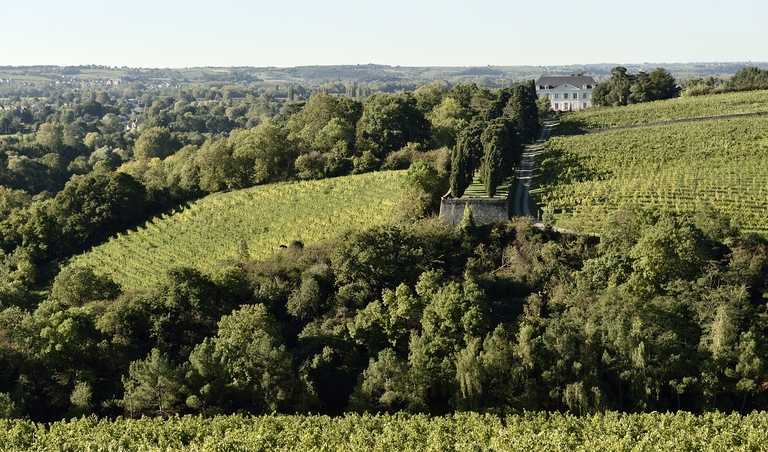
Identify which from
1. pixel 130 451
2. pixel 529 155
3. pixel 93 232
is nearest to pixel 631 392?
pixel 130 451

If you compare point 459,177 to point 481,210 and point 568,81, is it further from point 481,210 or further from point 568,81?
point 568,81

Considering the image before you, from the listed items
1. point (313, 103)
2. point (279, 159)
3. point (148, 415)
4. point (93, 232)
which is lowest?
point (148, 415)

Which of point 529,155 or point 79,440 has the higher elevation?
point 529,155

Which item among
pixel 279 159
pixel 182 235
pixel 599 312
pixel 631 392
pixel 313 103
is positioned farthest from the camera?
pixel 313 103

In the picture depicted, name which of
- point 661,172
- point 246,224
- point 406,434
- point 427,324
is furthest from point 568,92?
point 406,434

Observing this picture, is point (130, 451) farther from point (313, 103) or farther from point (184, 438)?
point (313, 103)

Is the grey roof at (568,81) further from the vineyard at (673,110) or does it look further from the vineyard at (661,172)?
the vineyard at (661,172)

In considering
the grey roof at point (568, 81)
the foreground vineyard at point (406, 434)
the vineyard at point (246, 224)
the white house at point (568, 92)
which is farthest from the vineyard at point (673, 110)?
the foreground vineyard at point (406, 434)
